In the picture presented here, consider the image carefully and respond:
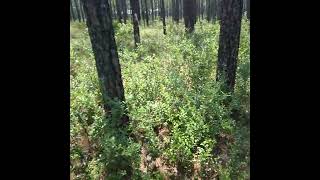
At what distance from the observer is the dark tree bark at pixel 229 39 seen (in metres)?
6.93

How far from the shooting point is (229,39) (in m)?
7.15

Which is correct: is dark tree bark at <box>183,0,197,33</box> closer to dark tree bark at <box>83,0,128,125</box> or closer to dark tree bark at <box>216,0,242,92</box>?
dark tree bark at <box>216,0,242,92</box>

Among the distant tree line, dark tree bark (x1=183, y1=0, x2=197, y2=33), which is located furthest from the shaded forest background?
dark tree bark (x1=183, y1=0, x2=197, y2=33)

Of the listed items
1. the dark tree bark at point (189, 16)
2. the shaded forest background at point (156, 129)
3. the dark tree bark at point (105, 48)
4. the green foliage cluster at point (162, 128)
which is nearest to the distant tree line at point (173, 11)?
the dark tree bark at point (189, 16)

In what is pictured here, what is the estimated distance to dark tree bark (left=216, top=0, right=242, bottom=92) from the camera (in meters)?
6.93

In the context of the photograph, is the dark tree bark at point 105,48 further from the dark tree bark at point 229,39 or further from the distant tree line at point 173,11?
the distant tree line at point 173,11

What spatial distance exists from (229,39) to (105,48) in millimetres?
3072

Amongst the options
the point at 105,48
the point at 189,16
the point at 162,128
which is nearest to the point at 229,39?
the point at 162,128

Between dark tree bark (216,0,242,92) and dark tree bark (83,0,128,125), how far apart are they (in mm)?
2535
